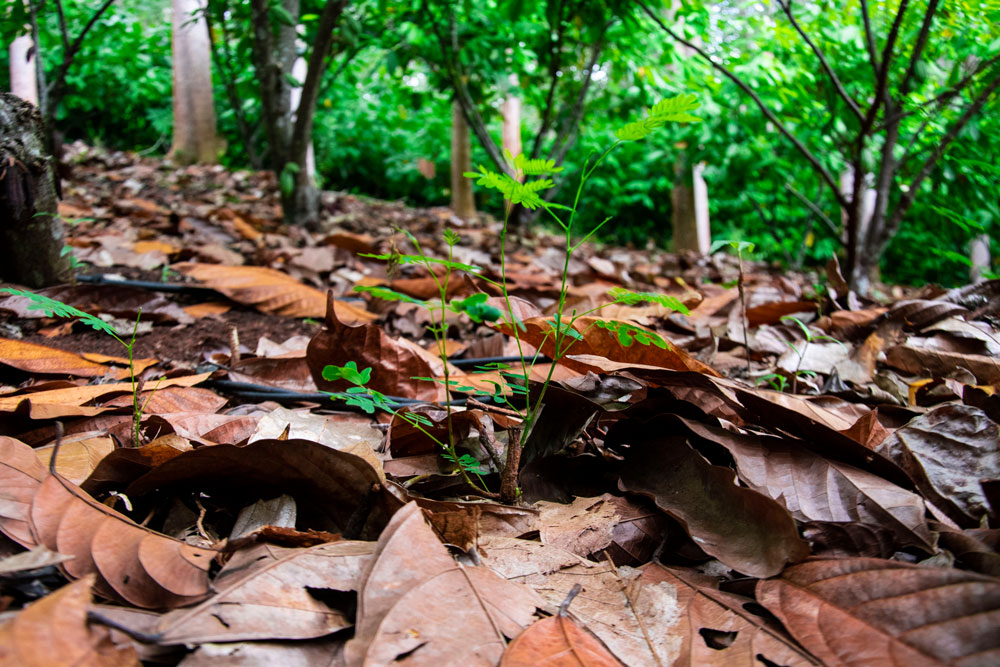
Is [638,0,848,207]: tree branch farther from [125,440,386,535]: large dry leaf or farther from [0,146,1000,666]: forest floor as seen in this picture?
[125,440,386,535]: large dry leaf

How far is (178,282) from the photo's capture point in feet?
7.67

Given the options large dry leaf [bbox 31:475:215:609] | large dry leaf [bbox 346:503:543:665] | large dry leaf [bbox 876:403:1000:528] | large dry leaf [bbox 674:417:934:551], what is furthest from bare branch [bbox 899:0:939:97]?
large dry leaf [bbox 31:475:215:609]

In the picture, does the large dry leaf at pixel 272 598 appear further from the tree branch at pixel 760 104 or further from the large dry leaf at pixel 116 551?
the tree branch at pixel 760 104

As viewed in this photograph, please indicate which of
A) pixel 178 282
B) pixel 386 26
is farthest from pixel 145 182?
pixel 178 282

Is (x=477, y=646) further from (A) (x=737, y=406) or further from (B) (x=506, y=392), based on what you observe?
(A) (x=737, y=406)

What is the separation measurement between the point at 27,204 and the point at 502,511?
1.50m

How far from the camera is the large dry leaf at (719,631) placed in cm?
68

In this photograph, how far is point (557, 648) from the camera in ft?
2.19

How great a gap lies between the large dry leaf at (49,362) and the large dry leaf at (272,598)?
2.86 feet

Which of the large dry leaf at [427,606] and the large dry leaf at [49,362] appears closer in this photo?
the large dry leaf at [427,606]

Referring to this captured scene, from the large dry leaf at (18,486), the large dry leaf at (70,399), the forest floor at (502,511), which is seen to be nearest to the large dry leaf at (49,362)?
the forest floor at (502,511)

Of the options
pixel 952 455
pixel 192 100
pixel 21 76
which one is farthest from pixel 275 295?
pixel 192 100

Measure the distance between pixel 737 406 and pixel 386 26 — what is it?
13.5 ft

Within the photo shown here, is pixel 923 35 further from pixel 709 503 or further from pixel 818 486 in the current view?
pixel 709 503
